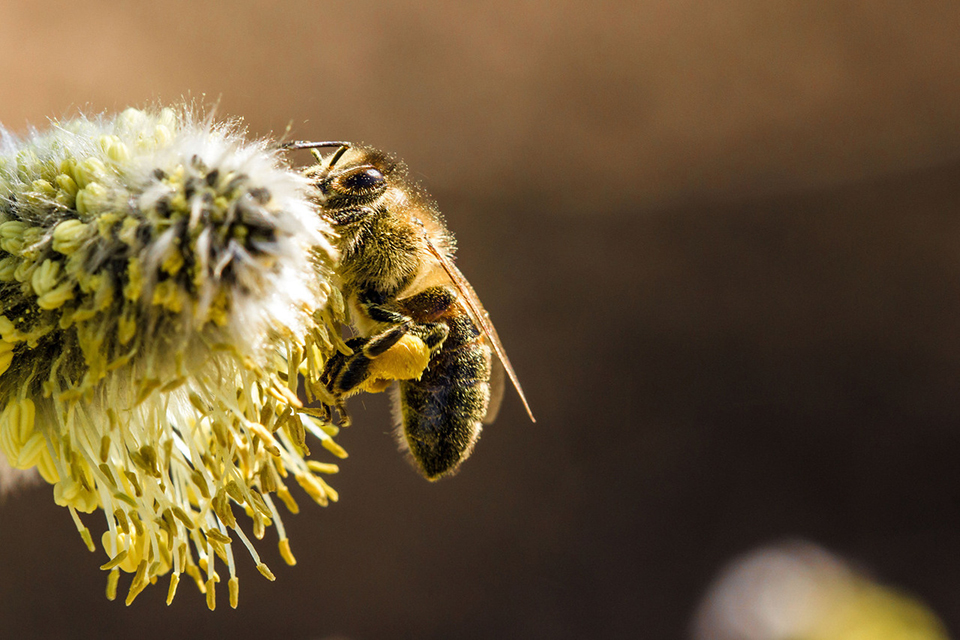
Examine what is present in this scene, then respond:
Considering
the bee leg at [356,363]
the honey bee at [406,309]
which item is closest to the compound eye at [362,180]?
the honey bee at [406,309]

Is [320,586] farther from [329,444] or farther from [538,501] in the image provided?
[329,444]

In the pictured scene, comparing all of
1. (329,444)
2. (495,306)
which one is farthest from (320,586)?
(329,444)

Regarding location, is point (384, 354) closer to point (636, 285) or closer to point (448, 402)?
point (448, 402)

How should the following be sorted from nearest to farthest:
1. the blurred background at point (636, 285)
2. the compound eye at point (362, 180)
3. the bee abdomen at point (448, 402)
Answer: the compound eye at point (362, 180)
the bee abdomen at point (448, 402)
the blurred background at point (636, 285)

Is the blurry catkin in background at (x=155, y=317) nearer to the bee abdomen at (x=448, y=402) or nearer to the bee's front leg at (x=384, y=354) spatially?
the bee's front leg at (x=384, y=354)

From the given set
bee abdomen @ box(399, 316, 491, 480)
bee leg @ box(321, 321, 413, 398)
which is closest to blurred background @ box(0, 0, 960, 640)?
bee abdomen @ box(399, 316, 491, 480)

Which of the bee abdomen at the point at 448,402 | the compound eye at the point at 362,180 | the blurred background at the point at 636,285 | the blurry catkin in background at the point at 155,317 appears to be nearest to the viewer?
the blurry catkin in background at the point at 155,317

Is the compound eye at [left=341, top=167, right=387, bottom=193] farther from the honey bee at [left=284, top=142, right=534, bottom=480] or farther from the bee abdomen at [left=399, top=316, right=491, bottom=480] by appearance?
the bee abdomen at [left=399, top=316, right=491, bottom=480]

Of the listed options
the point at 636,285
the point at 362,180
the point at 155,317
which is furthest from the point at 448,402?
the point at 636,285
